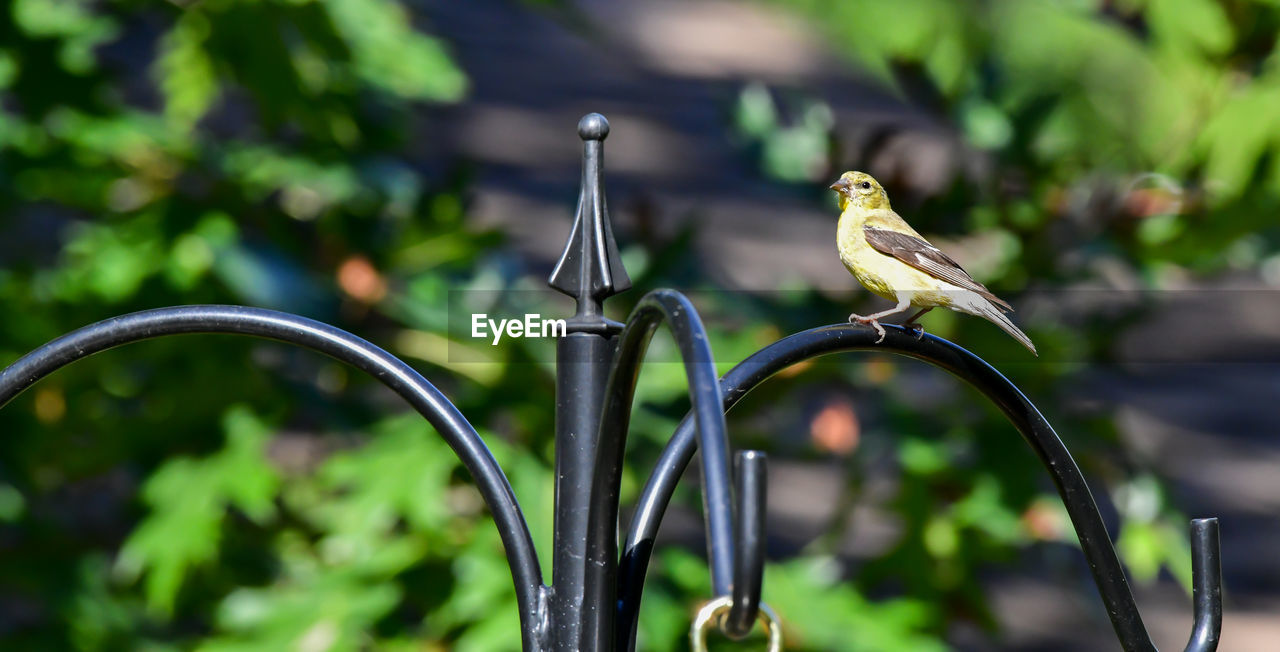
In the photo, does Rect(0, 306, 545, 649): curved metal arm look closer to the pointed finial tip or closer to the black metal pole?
the black metal pole

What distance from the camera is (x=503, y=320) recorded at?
1.22 meters

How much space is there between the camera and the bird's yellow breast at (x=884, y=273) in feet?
2.46

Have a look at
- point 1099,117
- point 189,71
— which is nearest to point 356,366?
point 189,71

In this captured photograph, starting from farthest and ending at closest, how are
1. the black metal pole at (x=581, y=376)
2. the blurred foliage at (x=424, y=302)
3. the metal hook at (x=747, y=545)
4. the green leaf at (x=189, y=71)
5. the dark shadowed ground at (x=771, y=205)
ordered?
the dark shadowed ground at (x=771, y=205)
the green leaf at (x=189, y=71)
the blurred foliage at (x=424, y=302)
the black metal pole at (x=581, y=376)
the metal hook at (x=747, y=545)

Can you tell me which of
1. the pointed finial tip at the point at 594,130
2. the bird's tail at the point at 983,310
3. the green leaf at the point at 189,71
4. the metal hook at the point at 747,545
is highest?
the green leaf at the point at 189,71

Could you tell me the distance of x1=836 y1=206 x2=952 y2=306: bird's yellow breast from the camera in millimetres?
750

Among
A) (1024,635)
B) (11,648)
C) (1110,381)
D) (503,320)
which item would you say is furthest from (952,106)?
(11,648)

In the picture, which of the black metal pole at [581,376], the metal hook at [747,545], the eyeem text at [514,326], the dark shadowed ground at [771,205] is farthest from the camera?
the dark shadowed ground at [771,205]

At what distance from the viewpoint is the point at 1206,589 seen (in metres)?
0.79

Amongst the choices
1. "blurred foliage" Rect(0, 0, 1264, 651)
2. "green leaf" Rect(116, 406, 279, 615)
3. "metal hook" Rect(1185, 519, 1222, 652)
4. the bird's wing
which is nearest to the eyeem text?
"blurred foliage" Rect(0, 0, 1264, 651)

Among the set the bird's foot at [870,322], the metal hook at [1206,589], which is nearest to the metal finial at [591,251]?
the bird's foot at [870,322]

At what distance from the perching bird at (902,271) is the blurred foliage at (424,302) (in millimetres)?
558

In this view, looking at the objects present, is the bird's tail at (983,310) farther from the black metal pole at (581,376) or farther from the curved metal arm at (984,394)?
the black metal pole at (581,376)

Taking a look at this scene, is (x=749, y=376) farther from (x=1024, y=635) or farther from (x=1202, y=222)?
(x=1024, y=635)
